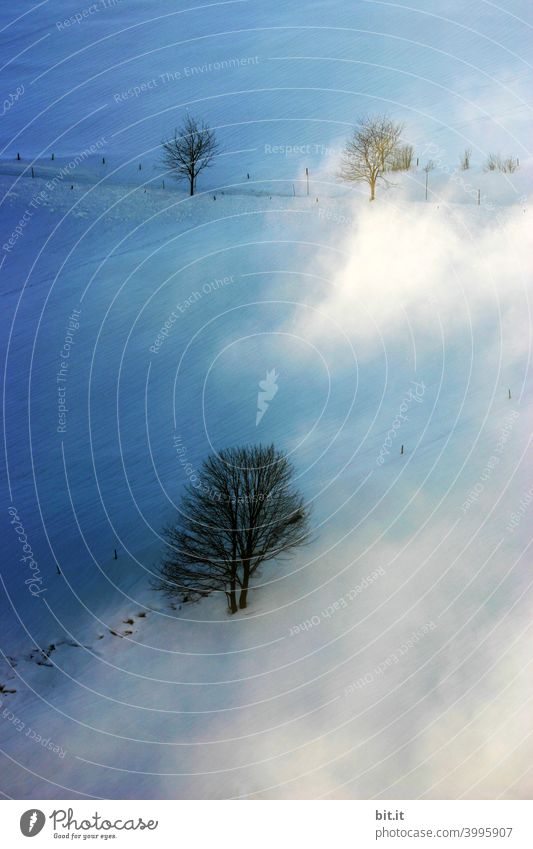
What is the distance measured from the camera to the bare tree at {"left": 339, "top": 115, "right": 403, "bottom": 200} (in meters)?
56.0

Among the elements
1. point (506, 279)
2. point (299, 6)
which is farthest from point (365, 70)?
point (506, 279)

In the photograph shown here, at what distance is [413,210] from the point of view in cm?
5359

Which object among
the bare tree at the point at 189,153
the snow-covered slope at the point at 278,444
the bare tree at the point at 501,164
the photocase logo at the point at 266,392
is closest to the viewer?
the snow-covered slope at the point at 278,444

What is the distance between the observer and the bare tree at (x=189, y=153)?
59.5m

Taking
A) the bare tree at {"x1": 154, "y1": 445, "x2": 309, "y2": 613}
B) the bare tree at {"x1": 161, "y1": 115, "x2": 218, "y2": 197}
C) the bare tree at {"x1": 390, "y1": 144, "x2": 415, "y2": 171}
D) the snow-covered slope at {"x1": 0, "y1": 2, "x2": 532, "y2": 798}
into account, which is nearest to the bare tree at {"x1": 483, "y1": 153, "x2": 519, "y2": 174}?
the snow-covered slope at {"x1": 0, "y1": 2, "x2": 532, "y2": 798}

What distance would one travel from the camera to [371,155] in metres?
57.2

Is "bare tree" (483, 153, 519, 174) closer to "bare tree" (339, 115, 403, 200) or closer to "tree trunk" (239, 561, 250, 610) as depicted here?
"bare tree" (339, 115, 403, 200)

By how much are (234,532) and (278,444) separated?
708 cm

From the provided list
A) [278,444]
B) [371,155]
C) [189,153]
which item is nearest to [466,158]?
[371,155]

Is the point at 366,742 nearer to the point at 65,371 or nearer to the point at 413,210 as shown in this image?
the point at 65,371

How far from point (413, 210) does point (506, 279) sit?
7896 millimetres
